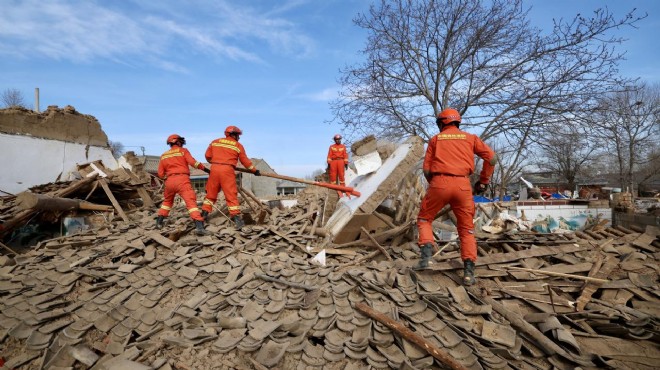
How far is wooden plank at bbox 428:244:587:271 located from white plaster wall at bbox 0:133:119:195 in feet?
37.3

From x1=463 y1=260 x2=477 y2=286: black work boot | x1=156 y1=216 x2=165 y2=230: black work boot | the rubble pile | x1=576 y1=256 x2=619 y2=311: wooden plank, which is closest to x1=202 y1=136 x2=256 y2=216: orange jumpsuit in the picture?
the rubble pile

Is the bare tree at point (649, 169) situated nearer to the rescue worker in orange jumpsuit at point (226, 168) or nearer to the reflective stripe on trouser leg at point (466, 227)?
the reflective stripe on trouser leg at point (466, 227)

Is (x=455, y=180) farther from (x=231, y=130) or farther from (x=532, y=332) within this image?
(x=231, y=130)

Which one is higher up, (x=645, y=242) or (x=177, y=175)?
(x=177, y=175)

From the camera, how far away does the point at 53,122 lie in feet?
36.3

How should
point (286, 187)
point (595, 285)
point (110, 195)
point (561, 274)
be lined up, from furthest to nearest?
point (286, 187), point (110, 195), point (561, 274), point (595, 285)

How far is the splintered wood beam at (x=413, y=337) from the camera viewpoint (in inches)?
108

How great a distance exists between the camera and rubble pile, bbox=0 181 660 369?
299 cm

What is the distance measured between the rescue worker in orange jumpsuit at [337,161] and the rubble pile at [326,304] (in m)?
3.79

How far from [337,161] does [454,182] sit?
5.54 metres

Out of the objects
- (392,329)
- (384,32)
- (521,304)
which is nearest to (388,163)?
(521,304)

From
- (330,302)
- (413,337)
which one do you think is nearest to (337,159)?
(330,302)

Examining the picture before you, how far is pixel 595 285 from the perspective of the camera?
12.9 ft

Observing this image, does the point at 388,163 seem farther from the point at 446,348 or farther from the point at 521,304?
the point at 446,348
